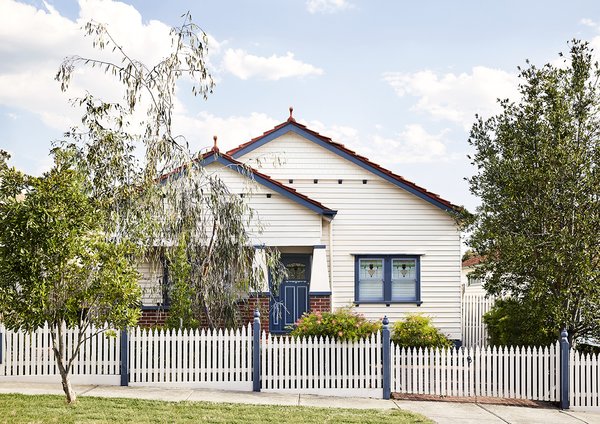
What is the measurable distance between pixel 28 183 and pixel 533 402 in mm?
10621

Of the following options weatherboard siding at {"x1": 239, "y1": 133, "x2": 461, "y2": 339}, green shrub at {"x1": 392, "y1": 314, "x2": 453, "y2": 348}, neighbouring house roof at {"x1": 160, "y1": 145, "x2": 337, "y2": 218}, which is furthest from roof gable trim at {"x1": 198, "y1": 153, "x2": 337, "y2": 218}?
green shrub at {"x1": 392, "y1": 314, "x2": 453, "y2": 348}

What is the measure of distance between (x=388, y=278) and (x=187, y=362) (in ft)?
27.0

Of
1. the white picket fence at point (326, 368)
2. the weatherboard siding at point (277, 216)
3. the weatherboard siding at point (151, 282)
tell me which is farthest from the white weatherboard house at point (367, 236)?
the white picket fence at point (326, 368)

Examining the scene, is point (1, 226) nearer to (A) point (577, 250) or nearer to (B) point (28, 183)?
(B) point (28, 183)

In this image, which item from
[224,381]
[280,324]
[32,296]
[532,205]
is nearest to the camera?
[32,296]

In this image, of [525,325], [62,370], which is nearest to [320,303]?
[525,325]

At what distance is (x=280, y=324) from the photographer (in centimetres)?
1966

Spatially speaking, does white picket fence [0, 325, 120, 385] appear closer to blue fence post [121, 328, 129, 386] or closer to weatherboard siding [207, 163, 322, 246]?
blue fence post [121, 328, 129, 386]

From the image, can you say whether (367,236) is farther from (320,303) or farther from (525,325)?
(525,325)

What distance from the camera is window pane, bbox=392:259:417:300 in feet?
67.9

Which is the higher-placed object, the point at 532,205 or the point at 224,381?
the point at 532,205

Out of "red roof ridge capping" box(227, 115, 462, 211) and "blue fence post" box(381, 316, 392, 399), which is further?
"red roof ridge capping" box(227, 115, 462, 211)

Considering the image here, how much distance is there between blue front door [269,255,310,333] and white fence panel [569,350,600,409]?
763 cm

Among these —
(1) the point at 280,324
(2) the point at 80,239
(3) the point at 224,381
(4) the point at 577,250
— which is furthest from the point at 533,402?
(2) the point at 80,239
